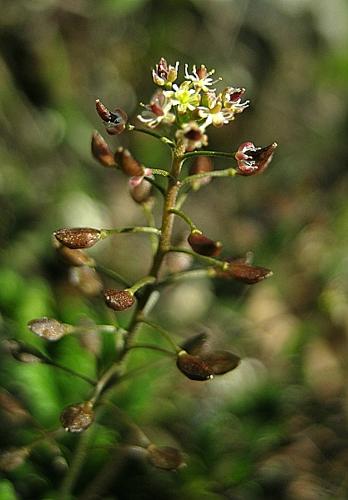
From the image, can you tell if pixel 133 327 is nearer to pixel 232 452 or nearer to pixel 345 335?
pixel 232 452

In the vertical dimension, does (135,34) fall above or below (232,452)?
above

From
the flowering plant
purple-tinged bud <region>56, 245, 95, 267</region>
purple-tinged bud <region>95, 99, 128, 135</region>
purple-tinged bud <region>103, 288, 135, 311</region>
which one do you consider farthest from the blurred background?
purple-tinged bud <region>95, 99, 128, 135</region>

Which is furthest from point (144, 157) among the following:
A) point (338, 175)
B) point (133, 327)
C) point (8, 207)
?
point (133, 327)

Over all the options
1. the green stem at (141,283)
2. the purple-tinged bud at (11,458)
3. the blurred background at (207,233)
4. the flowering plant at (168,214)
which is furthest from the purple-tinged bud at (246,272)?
the purple-tinged bud at (11,458)

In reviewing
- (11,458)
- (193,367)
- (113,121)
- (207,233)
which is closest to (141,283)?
(193,367)

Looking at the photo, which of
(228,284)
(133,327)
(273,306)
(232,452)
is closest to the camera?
(133,327)

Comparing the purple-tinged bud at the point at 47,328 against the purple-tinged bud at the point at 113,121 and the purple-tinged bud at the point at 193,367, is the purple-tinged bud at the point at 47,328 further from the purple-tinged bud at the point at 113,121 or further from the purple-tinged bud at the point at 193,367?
the purple-tinged bud at the point at 113,121
